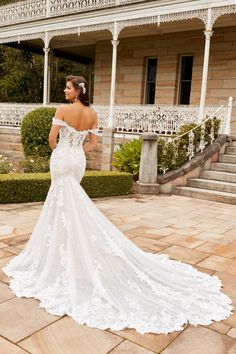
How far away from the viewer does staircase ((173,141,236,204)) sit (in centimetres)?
980

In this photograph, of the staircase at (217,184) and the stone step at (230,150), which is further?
the stone step at (230,150)

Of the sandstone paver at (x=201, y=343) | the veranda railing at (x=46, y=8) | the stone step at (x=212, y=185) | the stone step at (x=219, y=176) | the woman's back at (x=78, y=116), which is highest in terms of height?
the veranda railing at (x=46, y=8)

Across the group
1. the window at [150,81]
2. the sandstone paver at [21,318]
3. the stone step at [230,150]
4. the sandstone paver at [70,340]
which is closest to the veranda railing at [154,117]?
the stone step at [230,150]

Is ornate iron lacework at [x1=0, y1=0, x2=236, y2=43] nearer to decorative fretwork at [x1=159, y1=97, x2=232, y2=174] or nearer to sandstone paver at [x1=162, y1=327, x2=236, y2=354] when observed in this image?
decorative fretwork at [x1=159, y1=97, x2=232, y2=174]

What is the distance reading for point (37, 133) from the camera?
13383 mm

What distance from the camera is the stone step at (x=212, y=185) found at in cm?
1000

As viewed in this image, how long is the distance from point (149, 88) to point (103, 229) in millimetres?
13419

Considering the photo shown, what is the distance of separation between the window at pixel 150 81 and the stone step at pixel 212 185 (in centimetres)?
675

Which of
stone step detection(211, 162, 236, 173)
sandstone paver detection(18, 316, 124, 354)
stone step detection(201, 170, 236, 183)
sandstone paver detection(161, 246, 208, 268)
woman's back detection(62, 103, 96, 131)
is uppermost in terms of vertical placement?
woman's back detection(62, 103, 96, 131)

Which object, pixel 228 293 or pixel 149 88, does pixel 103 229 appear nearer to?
pixel 228 293

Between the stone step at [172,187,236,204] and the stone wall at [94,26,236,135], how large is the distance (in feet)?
15.4

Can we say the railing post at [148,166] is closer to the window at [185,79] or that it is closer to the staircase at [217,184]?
the staircase at [217,184]

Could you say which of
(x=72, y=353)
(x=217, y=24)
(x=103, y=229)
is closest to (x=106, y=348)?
(x=72, y=353)

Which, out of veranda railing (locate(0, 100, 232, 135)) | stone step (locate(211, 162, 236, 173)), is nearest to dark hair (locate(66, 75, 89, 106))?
stone step (locate(211, 162, 236, 173))
